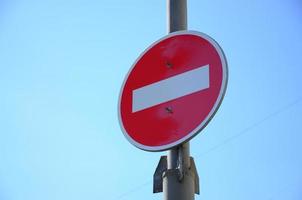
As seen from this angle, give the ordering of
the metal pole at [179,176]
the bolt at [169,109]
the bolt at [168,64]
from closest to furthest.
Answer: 1. the metal pole at [179,176]
2. the bolt at [169,109]
3. the bolt at [168,64]

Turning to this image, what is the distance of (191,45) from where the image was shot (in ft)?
5.91

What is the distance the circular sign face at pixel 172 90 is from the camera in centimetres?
162

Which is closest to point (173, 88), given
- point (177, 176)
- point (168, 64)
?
point (168, 64)

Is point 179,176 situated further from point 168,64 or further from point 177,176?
point 168,64

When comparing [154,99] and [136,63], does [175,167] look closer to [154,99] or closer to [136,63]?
[154,99]

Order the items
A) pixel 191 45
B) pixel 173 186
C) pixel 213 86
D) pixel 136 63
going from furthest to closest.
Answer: pixel 136 63, pixel 191 45, pixel 213 86, pixel 173 186

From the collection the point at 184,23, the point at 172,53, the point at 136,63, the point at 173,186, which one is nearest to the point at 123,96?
the point at 136,63

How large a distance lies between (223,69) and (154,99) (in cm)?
28

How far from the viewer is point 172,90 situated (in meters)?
1.73

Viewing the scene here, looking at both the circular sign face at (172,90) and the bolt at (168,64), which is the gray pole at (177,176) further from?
the bolt at (168,64)

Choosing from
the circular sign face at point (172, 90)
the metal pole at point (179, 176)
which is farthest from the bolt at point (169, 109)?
the metal pole at point (179, 176)

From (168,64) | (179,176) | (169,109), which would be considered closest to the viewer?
(179,176)

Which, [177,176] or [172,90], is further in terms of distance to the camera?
[172,90]

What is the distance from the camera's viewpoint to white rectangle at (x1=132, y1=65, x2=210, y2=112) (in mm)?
1698
